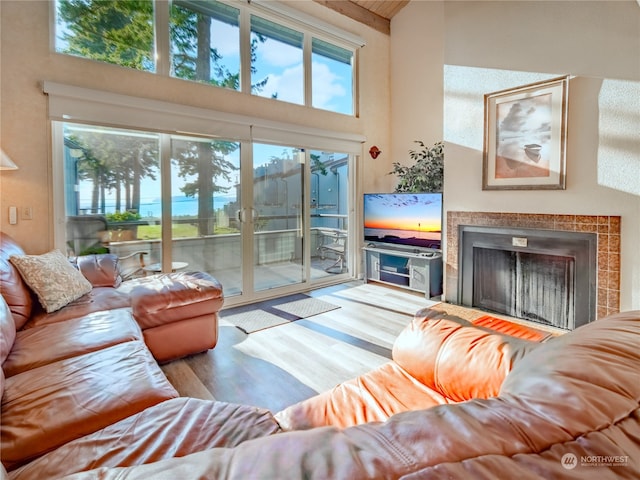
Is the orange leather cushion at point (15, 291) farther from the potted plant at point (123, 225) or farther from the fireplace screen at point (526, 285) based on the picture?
the fireplace screen at point (526, 285)

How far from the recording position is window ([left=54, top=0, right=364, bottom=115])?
3.07m

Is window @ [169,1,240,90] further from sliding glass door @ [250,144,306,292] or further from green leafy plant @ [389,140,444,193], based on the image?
green leafy plant @ [389,140,444,193]

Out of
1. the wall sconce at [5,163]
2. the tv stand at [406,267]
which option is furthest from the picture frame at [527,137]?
the wall sconce at [5,163]

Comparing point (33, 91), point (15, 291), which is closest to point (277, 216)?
point (33, 91)

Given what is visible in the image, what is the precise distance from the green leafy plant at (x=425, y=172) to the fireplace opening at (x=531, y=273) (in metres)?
0.89

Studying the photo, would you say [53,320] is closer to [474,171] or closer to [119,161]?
[119,161]

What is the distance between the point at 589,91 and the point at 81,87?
4461 millimetres

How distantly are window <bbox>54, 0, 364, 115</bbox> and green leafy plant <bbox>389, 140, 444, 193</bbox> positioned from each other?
129 centimetres

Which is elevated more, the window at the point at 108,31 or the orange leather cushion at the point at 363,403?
the window at the point at 108,31

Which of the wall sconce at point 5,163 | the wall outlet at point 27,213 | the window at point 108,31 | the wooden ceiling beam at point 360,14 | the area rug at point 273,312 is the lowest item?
the area rug at point 273,312

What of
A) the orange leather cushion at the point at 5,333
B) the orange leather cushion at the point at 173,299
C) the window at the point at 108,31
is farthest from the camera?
the window at the point at 108,31

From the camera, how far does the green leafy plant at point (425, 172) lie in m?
4.39

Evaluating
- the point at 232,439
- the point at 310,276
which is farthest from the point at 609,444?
the point at 310,276

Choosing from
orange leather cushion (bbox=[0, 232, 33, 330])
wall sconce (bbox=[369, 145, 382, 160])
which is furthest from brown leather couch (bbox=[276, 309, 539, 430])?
wall sconce (bbox=[369, 145, 382, 160])
